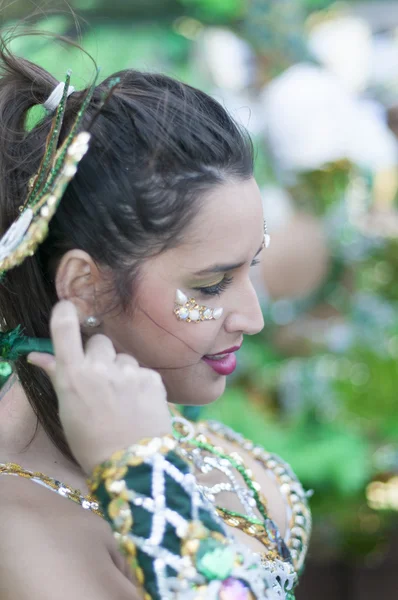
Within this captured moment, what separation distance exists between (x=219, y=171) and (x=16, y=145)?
25cm

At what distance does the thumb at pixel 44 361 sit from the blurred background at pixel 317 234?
1338mm

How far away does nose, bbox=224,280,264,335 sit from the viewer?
939 mm

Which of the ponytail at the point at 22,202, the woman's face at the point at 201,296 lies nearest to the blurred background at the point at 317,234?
the ponytail at the point at 22,202

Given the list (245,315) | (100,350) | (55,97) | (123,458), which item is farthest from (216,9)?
(123,458)

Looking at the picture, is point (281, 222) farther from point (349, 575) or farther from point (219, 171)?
point (219, 171)

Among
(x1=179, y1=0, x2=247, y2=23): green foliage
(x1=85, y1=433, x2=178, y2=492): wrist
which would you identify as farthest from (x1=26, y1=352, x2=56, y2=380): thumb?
(x1=179, y1=0, x2=247, y2=23): green foliage

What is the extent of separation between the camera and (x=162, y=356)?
94cm

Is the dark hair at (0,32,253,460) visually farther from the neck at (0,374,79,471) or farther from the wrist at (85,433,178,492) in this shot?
the wrist at (85,433,178,492)

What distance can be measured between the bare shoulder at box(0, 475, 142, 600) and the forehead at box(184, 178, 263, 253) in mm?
340

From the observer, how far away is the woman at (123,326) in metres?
0.75

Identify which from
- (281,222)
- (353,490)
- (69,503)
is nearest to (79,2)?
(281,222)

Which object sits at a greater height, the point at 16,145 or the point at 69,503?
the point at 16,145

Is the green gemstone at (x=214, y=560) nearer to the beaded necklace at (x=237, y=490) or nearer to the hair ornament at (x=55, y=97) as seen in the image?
the beaded necklace at (x=237, y=490)

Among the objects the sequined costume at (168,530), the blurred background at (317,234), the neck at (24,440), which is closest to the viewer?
the sequined costume at (168,530)
